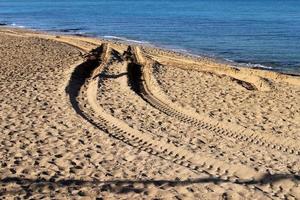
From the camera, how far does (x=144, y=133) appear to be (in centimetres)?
1249

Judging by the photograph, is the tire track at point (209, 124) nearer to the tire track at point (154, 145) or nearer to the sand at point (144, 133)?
the sand at point (144, 133)

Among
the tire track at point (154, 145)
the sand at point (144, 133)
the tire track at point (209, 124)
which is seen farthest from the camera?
the tire track at point (209, 124)

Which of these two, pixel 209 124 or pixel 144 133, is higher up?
pixel 209 124

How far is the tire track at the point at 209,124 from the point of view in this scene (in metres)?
12.7

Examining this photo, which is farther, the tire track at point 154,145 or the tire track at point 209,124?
the tire track at point 209,124

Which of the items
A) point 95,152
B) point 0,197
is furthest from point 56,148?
point 0,197

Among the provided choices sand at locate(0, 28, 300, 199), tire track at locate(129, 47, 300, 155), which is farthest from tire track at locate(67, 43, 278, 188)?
tire track at locate(129, 47, 300, 155)

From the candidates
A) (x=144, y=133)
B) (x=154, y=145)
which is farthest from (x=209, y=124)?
(x=154, y=145)

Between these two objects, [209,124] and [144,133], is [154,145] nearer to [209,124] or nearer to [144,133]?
[144,133]

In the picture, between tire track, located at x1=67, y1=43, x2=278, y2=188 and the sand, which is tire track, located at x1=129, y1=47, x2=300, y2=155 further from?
tire track, located at x1=67, y1=43, x2=278, y2=188

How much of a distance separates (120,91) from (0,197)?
9.60 meters

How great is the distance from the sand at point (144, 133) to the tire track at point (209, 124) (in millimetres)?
34

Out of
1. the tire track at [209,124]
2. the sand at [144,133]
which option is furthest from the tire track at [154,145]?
the tire track at [209,124]

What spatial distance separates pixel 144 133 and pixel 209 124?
8.03 feet
